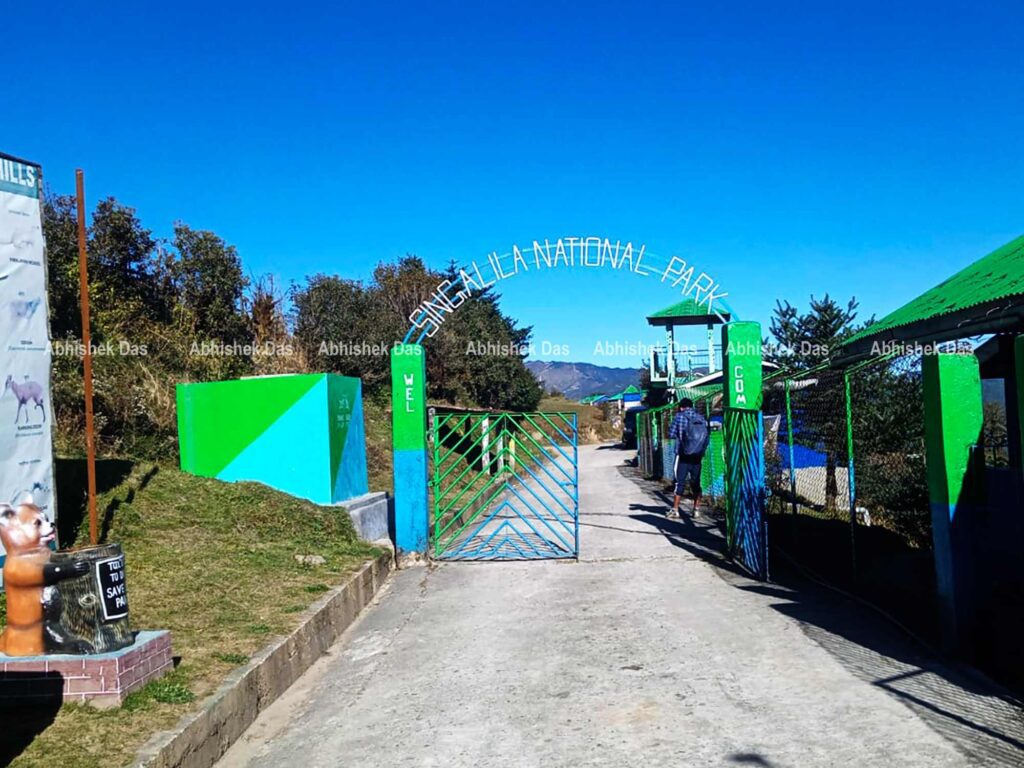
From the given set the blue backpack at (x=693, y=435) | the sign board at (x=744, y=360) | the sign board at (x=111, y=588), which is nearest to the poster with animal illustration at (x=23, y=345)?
the sign board at (x=111, y=588)

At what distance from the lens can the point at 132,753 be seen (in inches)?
153

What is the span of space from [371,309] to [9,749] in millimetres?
23339

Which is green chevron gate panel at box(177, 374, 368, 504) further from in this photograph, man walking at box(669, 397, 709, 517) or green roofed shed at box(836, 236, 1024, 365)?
green roofed shed at box(836, 236, 1024, 365)

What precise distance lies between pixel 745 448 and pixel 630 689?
13.7 ft

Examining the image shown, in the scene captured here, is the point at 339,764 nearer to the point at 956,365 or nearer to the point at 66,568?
the point at 66,568

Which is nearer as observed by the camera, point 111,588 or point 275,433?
point 111,588

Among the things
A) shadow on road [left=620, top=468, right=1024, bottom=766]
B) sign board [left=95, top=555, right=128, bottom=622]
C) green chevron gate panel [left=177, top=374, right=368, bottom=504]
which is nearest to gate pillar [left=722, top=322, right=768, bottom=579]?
shadow on road [left=620, top=468, right=1024, bottom=766]

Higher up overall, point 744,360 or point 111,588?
point 744,360

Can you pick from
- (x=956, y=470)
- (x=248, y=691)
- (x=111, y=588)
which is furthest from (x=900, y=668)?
(x=111, y=588)

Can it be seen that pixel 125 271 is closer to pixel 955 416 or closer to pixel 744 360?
pixel 744 360

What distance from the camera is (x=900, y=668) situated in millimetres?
5309

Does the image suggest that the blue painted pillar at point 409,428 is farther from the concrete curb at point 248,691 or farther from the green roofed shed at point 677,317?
the green roofed shed at point 677,317

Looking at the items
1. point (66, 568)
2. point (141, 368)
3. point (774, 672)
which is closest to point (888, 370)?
point (774, 672)

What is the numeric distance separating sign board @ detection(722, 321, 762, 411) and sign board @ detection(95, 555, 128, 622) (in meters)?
6.76
